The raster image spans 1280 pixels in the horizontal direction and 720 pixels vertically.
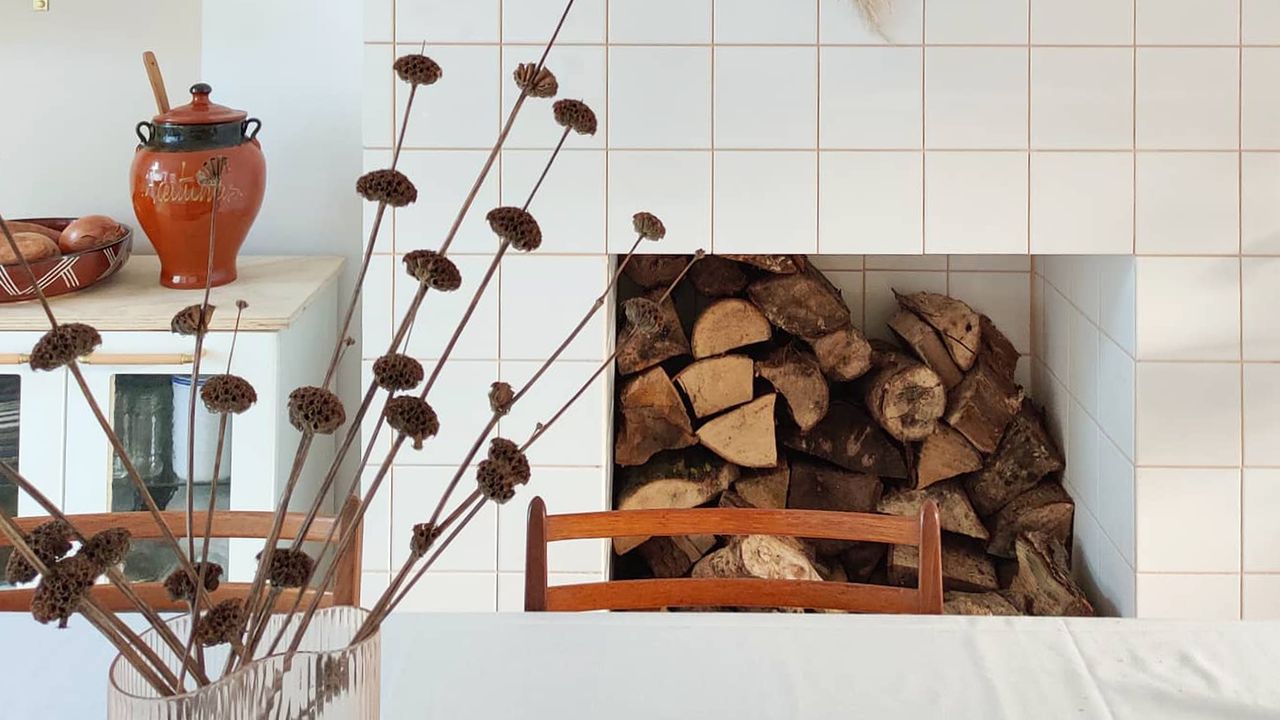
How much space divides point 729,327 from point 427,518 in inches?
26.5

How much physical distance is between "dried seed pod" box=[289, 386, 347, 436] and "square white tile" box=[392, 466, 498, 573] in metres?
1.73

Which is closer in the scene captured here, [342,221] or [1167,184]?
[1167,184]

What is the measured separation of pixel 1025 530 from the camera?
2.62 metres

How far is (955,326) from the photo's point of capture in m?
2.63

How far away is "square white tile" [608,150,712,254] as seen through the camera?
230cm

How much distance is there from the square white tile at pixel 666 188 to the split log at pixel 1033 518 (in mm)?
870

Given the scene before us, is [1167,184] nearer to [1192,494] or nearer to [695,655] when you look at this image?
[1192,494]

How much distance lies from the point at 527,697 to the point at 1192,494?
1596 millimetres

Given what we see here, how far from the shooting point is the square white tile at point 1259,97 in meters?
2.25

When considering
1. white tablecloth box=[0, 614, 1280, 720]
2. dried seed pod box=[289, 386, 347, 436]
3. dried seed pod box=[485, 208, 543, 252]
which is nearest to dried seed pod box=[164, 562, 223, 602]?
dried seed pod box=[289, 386, 347, 436]

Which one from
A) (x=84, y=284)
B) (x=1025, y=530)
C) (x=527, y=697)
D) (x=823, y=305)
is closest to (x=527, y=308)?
(x=823, y=305)

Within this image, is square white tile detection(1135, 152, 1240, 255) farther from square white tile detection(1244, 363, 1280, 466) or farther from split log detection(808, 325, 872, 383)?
split log detection(808, 325, 872, 383)

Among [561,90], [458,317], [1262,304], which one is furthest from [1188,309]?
[458,317]

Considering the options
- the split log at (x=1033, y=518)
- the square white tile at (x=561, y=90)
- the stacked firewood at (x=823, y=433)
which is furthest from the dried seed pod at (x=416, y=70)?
the split log at (x=1033, y=518)
